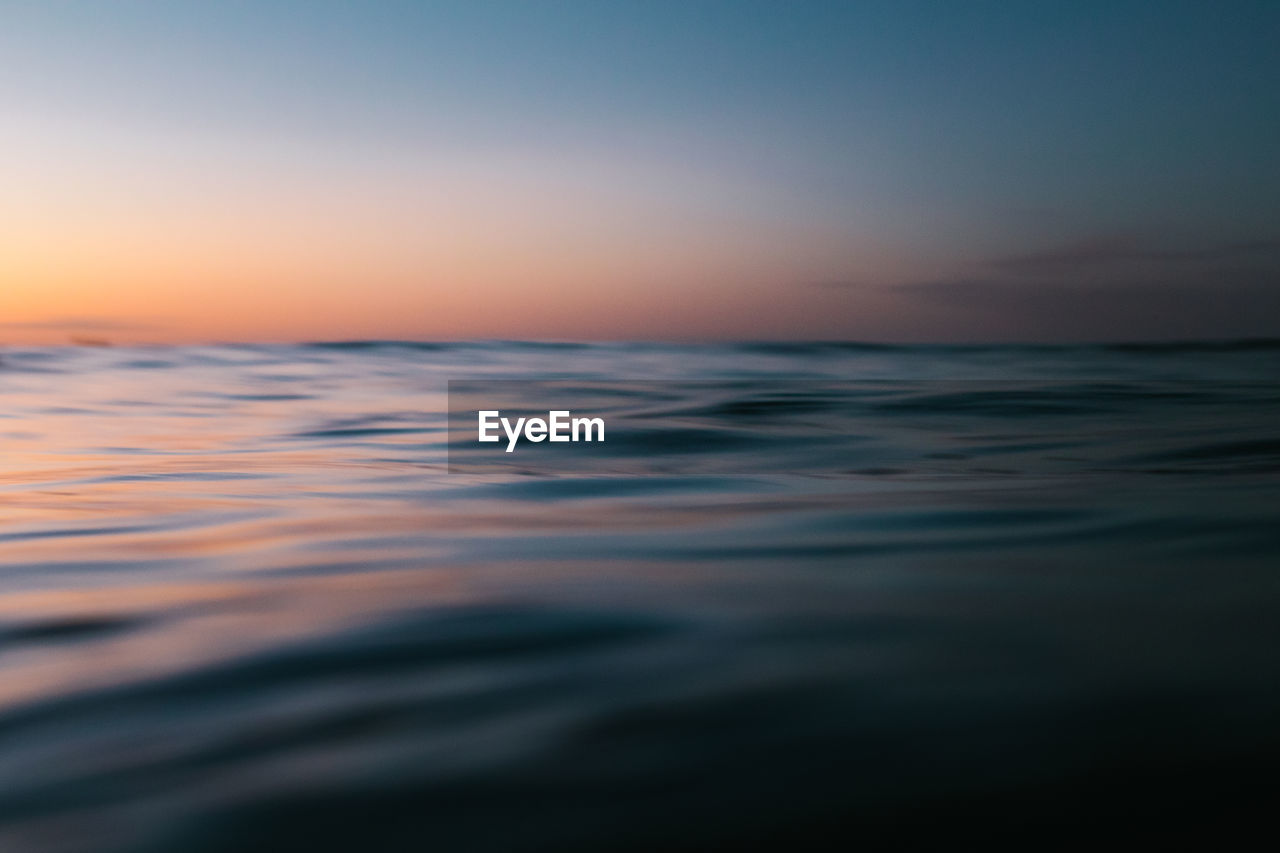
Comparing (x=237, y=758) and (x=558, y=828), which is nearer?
(x=558, y=828)

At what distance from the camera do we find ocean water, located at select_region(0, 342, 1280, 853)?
0.77 metres

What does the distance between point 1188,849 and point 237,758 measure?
775mm

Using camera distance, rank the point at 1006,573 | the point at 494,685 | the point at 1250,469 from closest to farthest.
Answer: the point at 494,685 < the point at 1006,573 < the point at 1250,469

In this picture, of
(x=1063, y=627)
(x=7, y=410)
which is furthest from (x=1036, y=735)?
(x=7, y=410)

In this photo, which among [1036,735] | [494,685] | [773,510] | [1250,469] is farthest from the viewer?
[1250,469]

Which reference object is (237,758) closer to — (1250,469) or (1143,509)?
(1143,509)

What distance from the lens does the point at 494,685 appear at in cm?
109

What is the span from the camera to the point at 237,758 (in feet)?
2.93

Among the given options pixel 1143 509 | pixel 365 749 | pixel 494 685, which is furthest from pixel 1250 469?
pixel 365 749

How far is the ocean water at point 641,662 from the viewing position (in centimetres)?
77

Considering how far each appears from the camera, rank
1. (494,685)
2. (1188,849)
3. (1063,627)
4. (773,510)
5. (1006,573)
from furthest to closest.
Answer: (773,510)
(1006,573)
(1063,627)
(494,685)
(1188,849)

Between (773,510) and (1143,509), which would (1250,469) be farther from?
(773,510)

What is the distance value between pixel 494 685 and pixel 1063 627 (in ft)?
2.35

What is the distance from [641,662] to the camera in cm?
116
